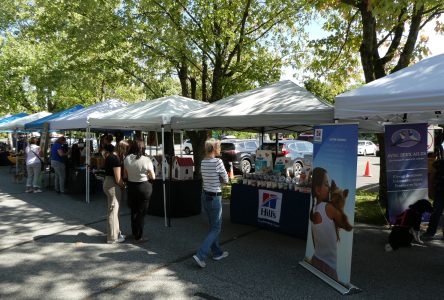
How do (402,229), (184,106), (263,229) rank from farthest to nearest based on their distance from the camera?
(184,106)
(263,229)
(402,229)

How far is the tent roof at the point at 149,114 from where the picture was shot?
7.33 metres

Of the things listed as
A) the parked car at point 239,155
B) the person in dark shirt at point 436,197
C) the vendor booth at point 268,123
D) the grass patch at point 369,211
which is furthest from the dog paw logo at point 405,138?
the parked car at point 239,155

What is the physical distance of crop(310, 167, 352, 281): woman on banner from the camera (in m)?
4.30

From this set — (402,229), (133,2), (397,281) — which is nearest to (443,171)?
(402,229)

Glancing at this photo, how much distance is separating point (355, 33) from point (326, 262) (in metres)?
8.28

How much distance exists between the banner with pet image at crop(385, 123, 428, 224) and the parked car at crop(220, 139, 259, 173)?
10615 mm

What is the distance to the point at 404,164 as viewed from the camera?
6.44m

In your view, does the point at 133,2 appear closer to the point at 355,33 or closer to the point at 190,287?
the point at 355,33

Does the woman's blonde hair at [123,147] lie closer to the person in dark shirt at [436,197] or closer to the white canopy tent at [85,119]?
the white canopy tent at [85,119]

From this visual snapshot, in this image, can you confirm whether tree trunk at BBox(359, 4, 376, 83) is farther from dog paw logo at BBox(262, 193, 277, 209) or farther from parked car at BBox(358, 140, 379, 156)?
parked car at BBox(358, 140, 379, 156)

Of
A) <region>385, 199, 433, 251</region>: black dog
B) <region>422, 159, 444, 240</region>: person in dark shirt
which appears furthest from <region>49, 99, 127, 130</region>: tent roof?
<region>422, 159, 444, 240</region>: person in dark shirt

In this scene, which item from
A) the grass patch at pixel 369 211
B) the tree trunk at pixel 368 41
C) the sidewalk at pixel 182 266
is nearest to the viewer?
the sidewalk at pixel 182 266

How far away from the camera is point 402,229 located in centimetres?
564

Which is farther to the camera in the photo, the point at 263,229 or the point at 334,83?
the point at 334,83
